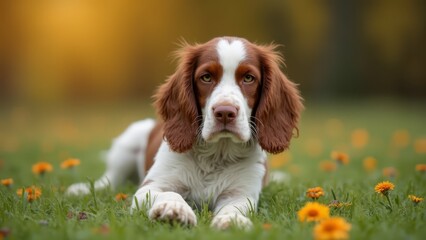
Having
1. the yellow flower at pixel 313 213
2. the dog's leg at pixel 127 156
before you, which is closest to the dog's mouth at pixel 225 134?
the yellow flower at pixel 313 213

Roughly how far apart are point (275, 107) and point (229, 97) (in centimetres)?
60

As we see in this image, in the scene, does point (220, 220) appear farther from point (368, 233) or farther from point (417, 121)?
point (417, 121)

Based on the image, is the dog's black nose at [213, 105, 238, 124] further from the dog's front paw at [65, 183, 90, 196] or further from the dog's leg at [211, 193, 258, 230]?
the dog's front paw at [65, 183, 90, 196]

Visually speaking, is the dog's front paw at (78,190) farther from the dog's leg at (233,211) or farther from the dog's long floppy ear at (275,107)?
the dog's long floppy ear at (275,107)

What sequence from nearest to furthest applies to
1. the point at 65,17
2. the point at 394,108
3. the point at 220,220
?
the point at 220,220
the point at 394,108
the point at 65,17

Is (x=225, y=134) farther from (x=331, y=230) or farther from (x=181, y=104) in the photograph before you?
(x=331, y=230)

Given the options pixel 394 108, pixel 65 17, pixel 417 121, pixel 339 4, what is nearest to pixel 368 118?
pixel 417 121

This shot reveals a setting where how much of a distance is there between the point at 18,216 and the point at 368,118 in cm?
1116

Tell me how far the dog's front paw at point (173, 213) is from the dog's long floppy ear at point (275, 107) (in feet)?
3.61

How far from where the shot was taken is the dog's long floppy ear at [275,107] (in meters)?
4.11

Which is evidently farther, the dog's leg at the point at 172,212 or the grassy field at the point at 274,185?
the dog's leg at the point at 172,212

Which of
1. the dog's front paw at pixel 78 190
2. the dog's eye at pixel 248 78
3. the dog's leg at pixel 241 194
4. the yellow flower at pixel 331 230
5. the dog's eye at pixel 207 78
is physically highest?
the dog's eye at pixel 248 78

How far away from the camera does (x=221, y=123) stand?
3705mm

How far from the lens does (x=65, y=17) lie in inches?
942
